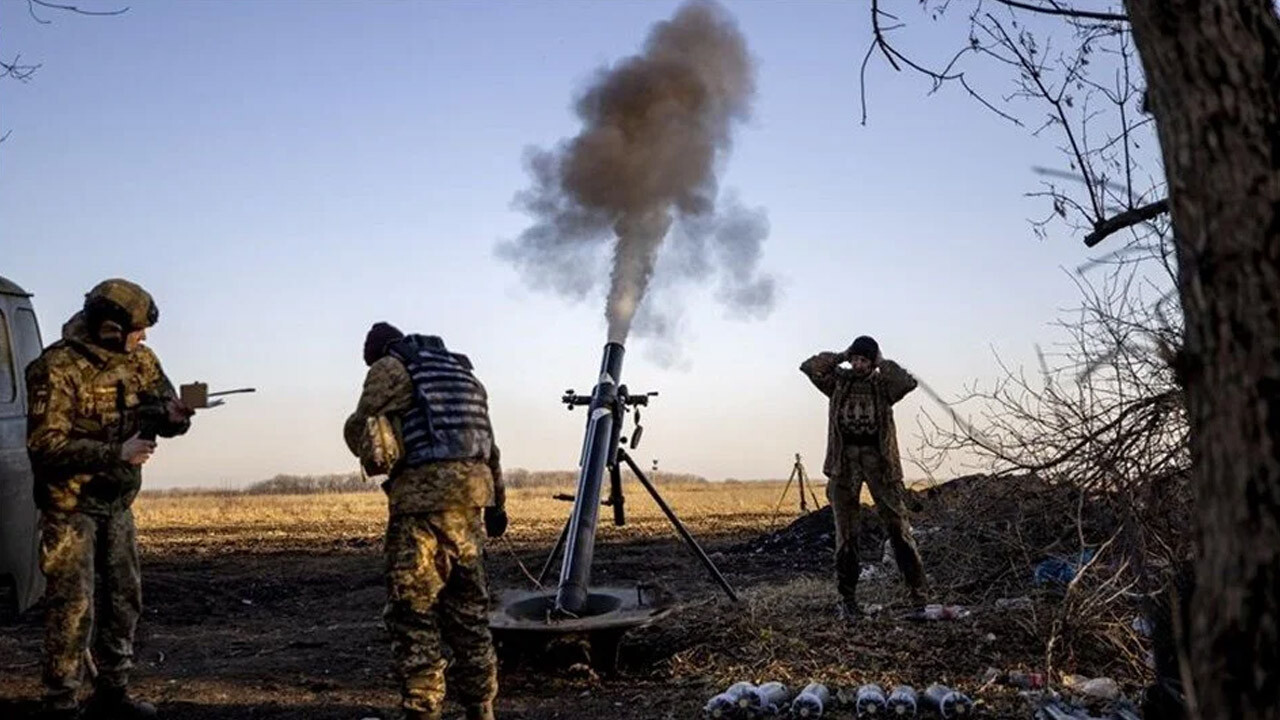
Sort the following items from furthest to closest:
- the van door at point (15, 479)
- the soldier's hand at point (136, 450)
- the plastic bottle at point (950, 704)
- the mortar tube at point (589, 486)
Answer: the mortar tube at point (589, 486) < the van door at point (15, 479) < the plastic bottle at point (950, 704) < the soldier's hand at point (136, 450)

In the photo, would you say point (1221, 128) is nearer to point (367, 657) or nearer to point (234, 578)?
point (367, 657)

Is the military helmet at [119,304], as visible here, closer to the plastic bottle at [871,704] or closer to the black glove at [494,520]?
the black glove at [494,520]

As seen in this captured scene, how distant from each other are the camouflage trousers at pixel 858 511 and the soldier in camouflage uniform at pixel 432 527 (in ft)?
13.5

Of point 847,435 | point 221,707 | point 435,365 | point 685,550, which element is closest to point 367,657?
point 221,707

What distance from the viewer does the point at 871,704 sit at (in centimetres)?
639

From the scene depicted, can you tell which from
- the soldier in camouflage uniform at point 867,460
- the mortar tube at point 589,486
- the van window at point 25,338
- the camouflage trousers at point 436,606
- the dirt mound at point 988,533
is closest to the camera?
the camouflage trousers at point 436,606

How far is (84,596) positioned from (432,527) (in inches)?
69.1

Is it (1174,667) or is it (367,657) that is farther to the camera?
(367,657)

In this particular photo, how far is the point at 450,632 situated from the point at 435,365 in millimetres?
1327

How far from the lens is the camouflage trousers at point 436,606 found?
5816mm

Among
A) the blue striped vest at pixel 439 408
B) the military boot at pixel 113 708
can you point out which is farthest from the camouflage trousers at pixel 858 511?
the military boot at pixel 113 708

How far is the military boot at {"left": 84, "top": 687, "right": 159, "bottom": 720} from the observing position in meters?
6.20

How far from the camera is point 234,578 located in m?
13.5

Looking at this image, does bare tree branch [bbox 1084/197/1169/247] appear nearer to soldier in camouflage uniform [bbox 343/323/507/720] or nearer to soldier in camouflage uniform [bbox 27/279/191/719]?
soldier in camouflage uniform [bbox 343/323/507/720]
